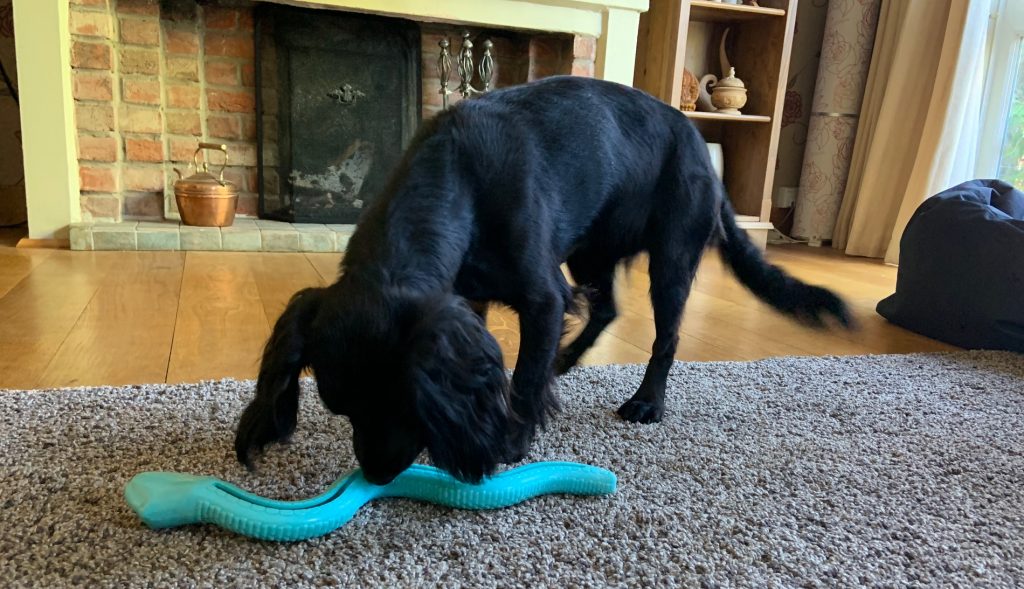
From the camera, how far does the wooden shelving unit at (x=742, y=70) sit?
3.17 meters

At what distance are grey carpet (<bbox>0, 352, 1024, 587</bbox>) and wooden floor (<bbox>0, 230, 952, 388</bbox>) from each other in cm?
20

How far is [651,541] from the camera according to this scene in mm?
908

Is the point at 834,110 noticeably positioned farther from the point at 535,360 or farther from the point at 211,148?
the point at 535,360

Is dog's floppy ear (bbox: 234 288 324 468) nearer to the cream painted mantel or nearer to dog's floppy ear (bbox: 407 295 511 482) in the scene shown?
dog's floppy ear (bbox: 407 295 511 482)

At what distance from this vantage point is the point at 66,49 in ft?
8.64

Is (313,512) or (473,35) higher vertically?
(473,35)

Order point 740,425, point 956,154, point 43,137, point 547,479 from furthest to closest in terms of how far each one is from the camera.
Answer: point 956,154, point 43,137, point 740,425, point 547,479

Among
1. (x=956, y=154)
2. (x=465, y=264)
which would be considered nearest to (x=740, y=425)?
(x=465, y=264)

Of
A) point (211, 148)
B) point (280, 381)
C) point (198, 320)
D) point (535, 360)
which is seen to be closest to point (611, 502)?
point (535, 360)

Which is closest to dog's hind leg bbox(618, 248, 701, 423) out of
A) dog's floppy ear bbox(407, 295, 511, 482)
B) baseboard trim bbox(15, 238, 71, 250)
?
dog's floppy ear bbox(407, 295, 511, 482)

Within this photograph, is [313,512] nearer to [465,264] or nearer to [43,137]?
[465,264]

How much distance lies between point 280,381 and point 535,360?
413mm

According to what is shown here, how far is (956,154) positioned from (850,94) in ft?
2.09

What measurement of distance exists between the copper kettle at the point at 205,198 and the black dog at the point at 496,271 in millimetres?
1831
